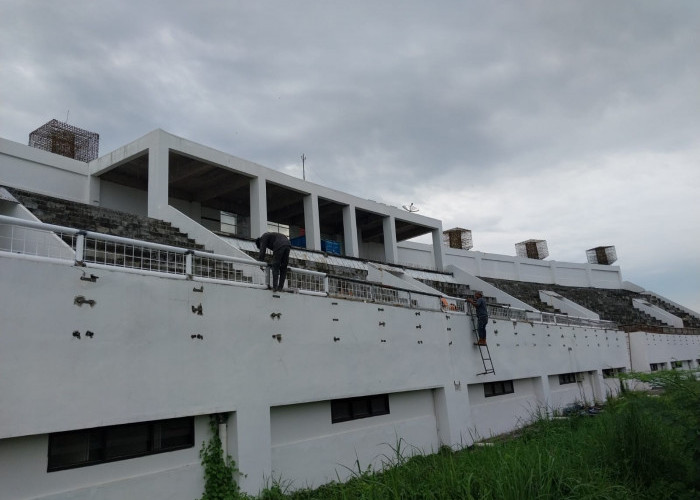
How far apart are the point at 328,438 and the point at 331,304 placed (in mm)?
2455

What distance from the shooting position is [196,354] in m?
6.65

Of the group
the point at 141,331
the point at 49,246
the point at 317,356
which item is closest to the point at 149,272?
the point at 141,331

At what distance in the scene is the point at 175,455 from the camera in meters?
6.32

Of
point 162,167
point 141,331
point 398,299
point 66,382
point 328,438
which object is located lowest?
point 328,438

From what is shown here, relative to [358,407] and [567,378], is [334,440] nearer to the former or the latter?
[358,407]

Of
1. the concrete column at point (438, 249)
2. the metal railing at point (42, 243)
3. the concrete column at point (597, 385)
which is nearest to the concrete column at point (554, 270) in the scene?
the concrete column at point (438, 249)

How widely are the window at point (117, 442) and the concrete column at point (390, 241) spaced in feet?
56.6

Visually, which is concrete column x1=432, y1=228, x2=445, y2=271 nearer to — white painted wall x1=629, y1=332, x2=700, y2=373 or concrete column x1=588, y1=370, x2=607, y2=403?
concrete column x1=588, y1=370, x2=607, y2=403

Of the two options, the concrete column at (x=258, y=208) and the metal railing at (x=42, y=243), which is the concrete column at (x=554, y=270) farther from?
the metal railing at (x=42, y=243)

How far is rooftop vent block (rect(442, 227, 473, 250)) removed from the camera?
3634 centimetres

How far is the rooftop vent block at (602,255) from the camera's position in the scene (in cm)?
4316

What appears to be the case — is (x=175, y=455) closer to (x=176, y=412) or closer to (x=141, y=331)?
(x=176, y=412)

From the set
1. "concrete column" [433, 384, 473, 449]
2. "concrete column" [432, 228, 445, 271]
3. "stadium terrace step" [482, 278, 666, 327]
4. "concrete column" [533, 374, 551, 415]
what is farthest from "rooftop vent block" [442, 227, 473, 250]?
"concrete column" [433, 384, 473, 449]

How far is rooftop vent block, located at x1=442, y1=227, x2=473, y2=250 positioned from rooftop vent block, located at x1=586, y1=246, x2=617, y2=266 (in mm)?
15276
